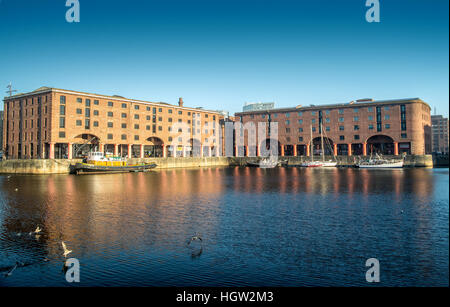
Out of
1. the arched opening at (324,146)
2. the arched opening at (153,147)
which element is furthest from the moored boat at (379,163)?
the arched opening at (153,147)

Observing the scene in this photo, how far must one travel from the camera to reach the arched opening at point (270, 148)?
11175cm

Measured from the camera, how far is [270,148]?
11275 cm

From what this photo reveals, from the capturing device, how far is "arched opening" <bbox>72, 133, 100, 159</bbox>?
Answer: 7806cm

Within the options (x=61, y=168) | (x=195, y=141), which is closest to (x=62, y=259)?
(x=61, y=168)

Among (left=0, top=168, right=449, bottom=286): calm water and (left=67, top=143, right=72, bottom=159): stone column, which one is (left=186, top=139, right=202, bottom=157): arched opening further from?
(left=0, top=168, right=449, bottom=286): calm water

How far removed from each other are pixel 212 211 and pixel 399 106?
8615cm

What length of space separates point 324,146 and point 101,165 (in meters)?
67.6

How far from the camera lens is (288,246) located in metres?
15.2

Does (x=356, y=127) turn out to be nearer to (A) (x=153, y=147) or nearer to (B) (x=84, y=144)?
(A) (x=153, y=147)

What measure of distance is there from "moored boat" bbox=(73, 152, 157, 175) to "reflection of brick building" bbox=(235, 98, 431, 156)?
5211cm

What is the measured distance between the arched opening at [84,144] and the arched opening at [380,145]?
7569 cm

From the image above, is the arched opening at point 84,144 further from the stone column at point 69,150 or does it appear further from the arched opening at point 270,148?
the arched opening at point 270,148

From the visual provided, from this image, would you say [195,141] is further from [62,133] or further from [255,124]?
[62,133]

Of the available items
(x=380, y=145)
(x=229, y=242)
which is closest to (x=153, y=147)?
(x=380, y=145)
